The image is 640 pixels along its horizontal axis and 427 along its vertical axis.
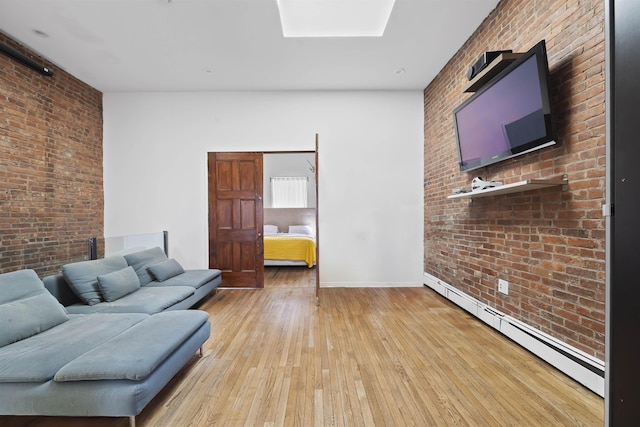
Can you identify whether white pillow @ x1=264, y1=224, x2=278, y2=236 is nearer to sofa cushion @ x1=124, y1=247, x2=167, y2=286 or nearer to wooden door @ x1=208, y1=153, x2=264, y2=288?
wooden door @ x1=208, y1=153, x2=264, y2=288

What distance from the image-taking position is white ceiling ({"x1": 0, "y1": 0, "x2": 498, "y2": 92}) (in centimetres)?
265

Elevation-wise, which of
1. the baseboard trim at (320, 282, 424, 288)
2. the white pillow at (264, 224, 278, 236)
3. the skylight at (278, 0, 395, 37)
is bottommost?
the baseboard trim at (320, 282, 424, 288)

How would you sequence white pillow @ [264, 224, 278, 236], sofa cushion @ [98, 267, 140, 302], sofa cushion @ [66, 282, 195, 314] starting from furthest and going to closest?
white pillow @ [264, 224, 278, 236] < sofa cushion @ [98, 267, 140, 302] < sofa cushion @ [66, 282, 195, 314]

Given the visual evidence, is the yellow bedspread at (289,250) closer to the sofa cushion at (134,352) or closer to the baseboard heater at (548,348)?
the baseboard heater at (548,348)

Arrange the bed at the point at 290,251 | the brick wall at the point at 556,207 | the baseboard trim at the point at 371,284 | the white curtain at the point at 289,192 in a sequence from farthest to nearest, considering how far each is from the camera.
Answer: the white curtain at the point at 289,192, the bed at the point at 290,251, the baseboard trim at the point at 371,284, the brick wall at the point at 556,207

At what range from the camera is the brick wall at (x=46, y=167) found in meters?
3.02

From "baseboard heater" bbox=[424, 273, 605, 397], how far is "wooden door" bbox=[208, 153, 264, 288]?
120 inches

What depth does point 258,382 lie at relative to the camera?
6.39 feet

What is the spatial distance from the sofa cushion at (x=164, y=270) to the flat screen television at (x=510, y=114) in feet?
12.5

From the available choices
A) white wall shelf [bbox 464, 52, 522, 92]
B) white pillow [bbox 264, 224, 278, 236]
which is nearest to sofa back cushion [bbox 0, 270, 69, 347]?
white wall shelf [bbox 464, 52, 522, 92]

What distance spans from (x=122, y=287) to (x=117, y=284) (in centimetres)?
6

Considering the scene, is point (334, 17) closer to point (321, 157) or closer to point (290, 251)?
point (321, 157)

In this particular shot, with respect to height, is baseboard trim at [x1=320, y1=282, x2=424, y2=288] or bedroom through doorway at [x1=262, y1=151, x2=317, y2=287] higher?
bedroom through doorway at [x1=262, y1=151, x2=317, y2=287]

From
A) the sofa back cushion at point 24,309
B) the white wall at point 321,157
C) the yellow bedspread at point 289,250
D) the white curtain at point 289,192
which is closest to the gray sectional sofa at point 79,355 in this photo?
the sofa back cushion at point 24,309
